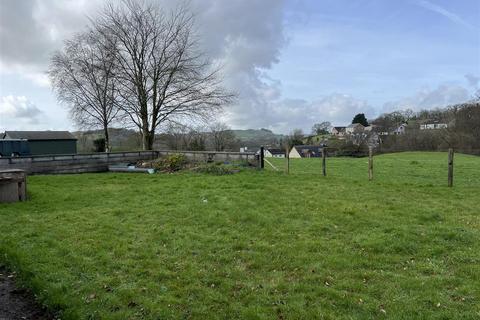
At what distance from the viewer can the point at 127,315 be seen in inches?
145

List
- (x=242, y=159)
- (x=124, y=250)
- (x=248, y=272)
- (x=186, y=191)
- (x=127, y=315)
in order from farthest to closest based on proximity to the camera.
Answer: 1. (x=242, y=159)
2. (x=186, y=191)
3. (x=124, y=250)
4. (x=248, y=272)
5. (x=127, y=315)

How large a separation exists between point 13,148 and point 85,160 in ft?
48.9

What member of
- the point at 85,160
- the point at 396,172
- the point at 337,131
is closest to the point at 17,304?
the point at 85,160

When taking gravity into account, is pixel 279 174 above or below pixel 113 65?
below

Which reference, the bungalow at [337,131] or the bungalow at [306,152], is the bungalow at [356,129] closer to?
the bungalow at [337,131]

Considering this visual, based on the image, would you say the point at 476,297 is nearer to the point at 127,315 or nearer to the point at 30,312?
the point at 127,315

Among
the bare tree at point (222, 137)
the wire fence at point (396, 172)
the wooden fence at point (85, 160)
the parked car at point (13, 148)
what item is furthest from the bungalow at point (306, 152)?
the parked car at point (13, 148)

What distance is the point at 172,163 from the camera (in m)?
17.5

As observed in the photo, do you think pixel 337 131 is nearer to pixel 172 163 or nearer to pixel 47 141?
pixel 47 141

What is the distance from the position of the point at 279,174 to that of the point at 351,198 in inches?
198

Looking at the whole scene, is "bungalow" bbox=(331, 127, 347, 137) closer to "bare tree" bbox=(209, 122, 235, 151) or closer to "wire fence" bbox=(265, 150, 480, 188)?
"bare tree" bbox=(209, 122, 235, 151)

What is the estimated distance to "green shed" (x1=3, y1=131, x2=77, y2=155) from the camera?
40.2 m

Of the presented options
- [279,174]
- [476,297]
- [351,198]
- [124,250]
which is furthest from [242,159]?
[476,297]

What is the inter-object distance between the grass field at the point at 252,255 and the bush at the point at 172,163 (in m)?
7.32
